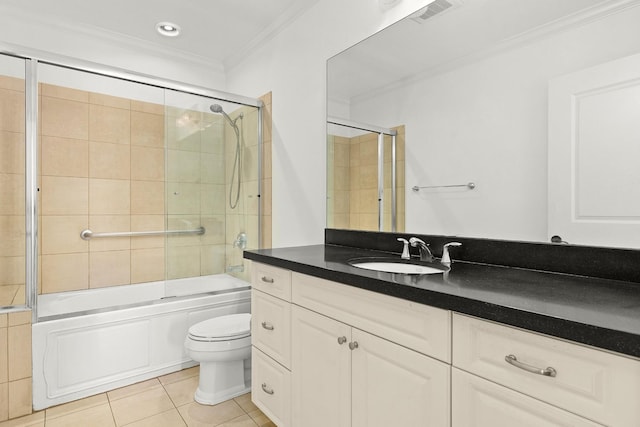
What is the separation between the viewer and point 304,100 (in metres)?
2.37

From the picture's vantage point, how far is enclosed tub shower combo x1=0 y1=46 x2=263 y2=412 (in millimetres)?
1967

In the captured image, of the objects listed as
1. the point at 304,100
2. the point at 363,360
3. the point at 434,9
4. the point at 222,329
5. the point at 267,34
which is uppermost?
the point at 267,34

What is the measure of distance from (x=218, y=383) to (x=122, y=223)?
170 cm

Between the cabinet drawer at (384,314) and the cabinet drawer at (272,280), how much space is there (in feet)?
0.31

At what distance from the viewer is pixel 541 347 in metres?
0.74

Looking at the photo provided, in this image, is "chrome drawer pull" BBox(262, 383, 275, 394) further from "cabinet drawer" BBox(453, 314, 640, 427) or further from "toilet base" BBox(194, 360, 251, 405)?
"cabinet drawer" BBox(453, 314, 640, 427)

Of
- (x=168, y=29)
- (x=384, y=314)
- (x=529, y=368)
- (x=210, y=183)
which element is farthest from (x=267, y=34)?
(x=529, y=368)

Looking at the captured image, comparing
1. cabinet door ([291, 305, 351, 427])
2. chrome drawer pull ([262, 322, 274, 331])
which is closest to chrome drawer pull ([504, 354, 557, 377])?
cabinet door ([291, 305, 351, 427])

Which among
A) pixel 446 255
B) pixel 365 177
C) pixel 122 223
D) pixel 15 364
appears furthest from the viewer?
pixel 122 223

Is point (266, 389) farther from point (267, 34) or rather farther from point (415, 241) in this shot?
point (267, 34)

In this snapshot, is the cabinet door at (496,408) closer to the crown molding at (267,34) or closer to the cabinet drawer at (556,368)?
the cabinet drawer at (556,368)

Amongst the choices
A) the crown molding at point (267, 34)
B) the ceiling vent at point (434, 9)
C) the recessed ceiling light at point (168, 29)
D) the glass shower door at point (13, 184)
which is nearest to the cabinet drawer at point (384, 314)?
the ceiling vent at point (434, 9)

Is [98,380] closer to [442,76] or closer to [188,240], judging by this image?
[188,240]

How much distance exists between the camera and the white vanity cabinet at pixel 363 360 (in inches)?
37.5
